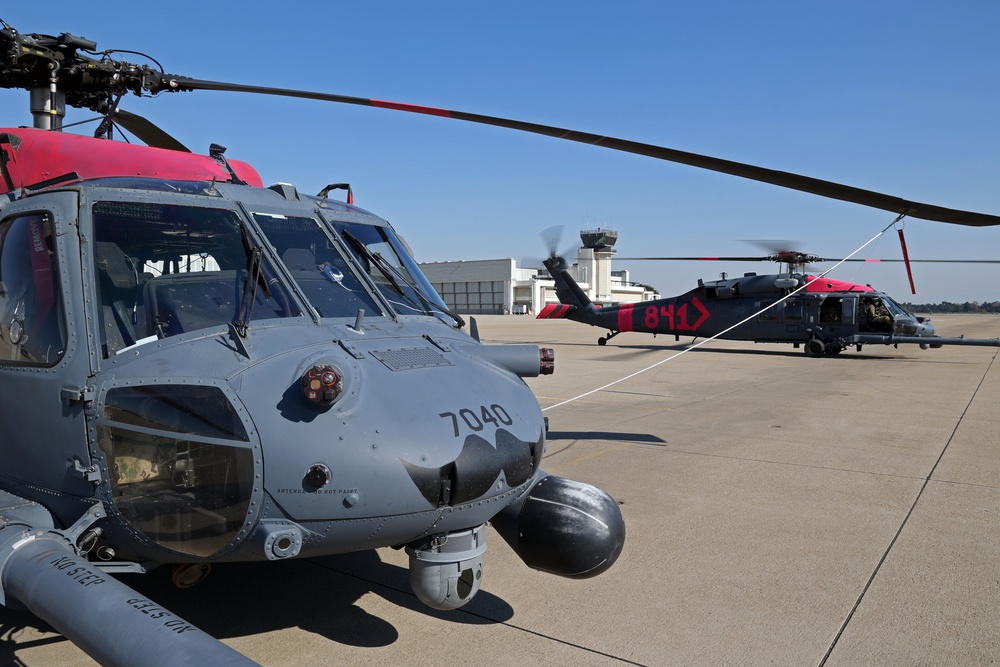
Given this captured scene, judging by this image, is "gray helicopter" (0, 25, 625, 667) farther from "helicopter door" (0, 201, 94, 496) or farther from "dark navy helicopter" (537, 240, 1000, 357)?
"dark navy helicopter" (537, 240, 1000, 357)

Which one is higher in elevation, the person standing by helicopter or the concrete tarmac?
the person standing by helicopter

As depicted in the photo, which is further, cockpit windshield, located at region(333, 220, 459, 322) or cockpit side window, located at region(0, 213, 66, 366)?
cockpit windshield, located at region(333, 220, 459, 322)

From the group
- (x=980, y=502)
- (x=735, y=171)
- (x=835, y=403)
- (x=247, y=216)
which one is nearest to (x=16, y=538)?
(x=247, y=216)

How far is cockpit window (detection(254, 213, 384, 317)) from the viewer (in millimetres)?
4109

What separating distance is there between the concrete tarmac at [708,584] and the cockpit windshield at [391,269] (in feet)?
5.58

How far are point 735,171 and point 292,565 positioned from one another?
3805 mm

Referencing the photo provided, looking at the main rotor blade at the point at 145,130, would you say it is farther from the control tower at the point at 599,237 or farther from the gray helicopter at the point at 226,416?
the control tower at the point at 599,237

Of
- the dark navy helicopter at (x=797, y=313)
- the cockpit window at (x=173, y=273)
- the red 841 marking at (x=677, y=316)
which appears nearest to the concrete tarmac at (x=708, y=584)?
the cockpit window at (x=173, y=273)

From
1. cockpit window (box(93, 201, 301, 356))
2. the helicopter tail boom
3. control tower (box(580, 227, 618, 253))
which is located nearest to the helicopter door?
cockpit window (box(93, 201, 301, 356))

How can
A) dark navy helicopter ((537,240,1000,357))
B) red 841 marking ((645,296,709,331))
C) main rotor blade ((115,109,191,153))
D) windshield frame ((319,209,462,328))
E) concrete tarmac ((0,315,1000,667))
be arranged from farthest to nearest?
1. red 841 marking ((645,296,709,331))
2. dark navy helicopter ((537,240,1000,357))
3. main rotor blade ((115,109,191,153))
4. windshield frame ((319,209,462,328))
5. concrete tarmac ((0,315,1000,667))

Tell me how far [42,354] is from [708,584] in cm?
391

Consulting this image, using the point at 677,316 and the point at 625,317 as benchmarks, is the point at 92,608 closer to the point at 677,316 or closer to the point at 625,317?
the point at 677,316

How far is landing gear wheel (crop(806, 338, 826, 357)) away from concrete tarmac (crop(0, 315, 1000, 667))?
1333 cm

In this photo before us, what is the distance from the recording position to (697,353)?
2405cm
